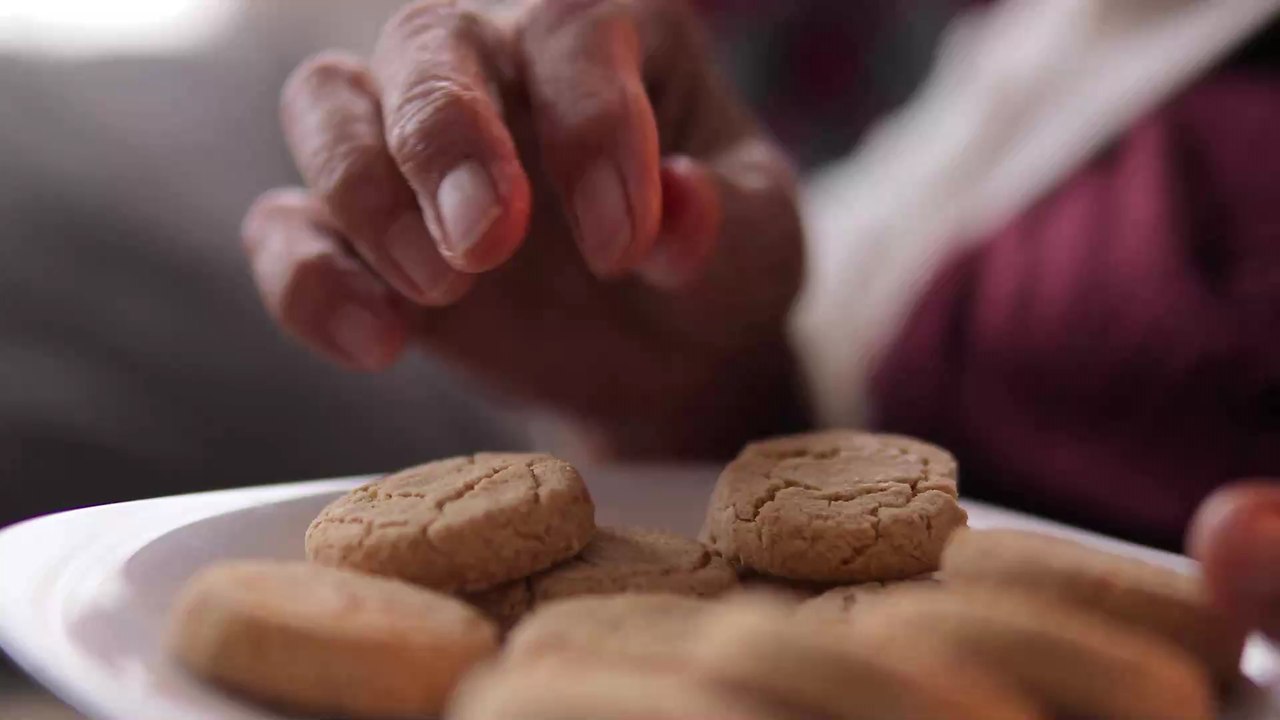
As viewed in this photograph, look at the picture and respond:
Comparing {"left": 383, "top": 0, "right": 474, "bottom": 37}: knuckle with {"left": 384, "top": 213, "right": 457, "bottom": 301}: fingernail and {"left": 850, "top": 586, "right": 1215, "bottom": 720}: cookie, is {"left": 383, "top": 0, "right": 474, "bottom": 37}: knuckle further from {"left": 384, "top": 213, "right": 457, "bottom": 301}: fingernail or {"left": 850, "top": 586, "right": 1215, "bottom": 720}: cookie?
{"left": 850, "top": 586, "right": 1215, "bottom": 720}: cookie

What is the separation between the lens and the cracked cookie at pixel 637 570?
0.47 m

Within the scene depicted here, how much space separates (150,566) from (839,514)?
30cm

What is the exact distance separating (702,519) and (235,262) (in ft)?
2.37

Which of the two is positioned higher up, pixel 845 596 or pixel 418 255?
pixel 418 255

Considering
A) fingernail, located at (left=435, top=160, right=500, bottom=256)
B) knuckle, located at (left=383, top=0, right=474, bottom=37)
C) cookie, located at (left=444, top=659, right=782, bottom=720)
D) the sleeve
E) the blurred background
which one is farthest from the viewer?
the blurred background

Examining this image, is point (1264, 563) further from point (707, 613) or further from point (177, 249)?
point (177, 249)

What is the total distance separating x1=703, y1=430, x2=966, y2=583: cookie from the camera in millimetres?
489

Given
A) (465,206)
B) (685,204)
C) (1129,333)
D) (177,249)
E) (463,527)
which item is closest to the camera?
(463,527)

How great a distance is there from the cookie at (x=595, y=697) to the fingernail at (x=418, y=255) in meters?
0.33

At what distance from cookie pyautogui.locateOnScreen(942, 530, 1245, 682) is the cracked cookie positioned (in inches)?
4.7

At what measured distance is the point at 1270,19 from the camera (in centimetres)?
87

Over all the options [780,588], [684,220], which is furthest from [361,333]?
[780,588]

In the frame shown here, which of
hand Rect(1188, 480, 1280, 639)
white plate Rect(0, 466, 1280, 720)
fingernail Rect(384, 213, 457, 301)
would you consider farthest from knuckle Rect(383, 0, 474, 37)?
hand Rect(1188, 480, 1280, 639)

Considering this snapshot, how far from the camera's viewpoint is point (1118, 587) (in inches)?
15.2
